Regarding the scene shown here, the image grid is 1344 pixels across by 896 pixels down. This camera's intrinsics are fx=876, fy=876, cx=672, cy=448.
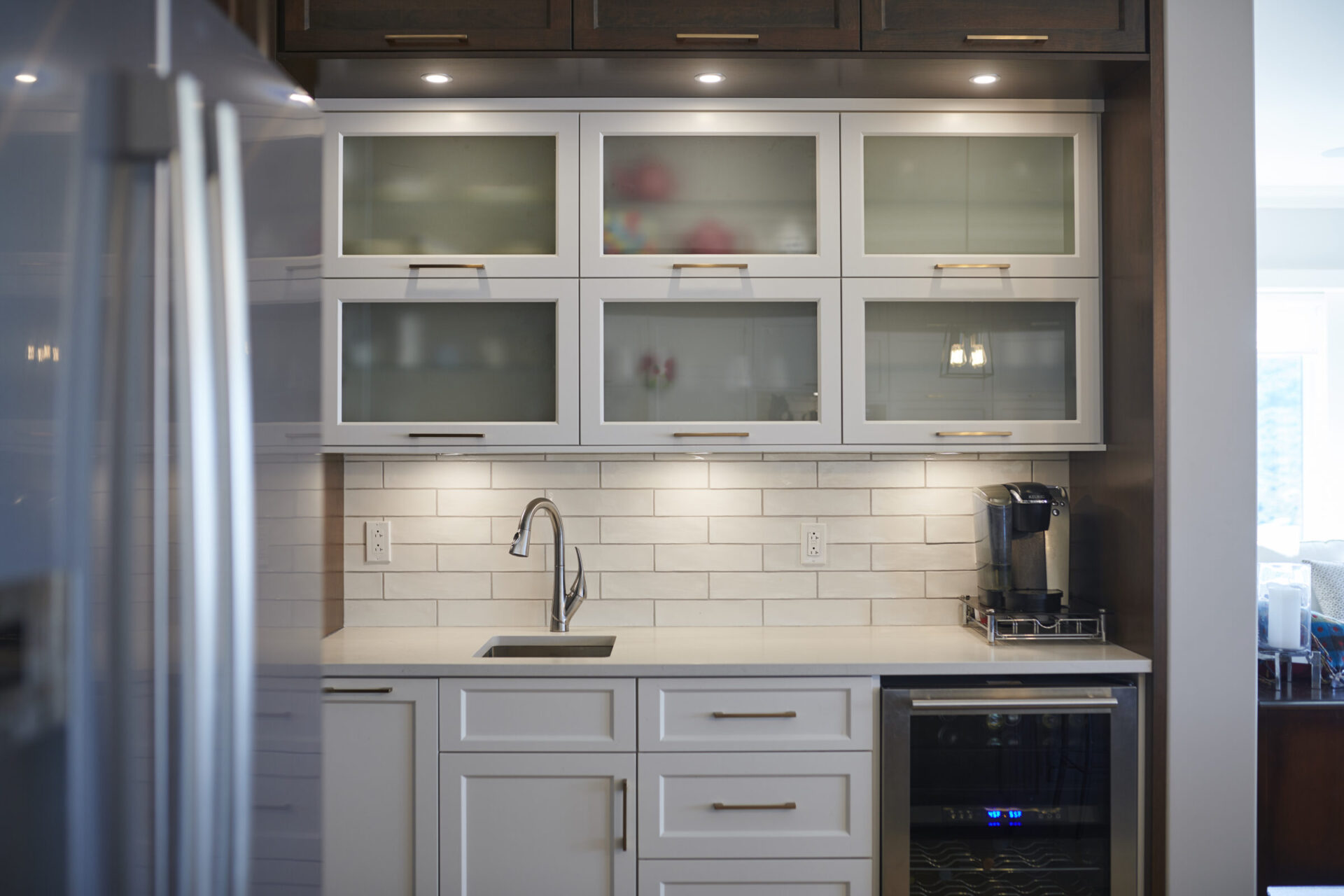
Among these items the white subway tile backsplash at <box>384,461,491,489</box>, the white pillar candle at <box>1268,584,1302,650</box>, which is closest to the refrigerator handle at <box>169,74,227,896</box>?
the white subway tile backsplash at <box>384,461,491,489</box>

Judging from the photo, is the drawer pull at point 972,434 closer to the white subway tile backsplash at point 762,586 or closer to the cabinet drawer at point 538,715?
the white subway tile backsplash at point 762,586

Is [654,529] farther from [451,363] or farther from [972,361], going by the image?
[972,361]

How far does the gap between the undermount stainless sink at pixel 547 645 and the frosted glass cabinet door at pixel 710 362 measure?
58 cm

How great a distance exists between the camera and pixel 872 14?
2.02 metres

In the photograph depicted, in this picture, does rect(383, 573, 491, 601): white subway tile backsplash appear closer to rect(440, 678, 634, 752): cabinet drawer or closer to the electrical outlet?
the electrical outlet

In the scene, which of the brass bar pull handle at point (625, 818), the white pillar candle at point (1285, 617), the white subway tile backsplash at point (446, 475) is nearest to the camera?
the brass bar pull handle at point (625, 818)

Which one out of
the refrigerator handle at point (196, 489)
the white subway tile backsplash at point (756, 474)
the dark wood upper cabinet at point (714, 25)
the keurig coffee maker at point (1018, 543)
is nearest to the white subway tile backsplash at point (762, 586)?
the white subway tile backsplash at point (756, 474)

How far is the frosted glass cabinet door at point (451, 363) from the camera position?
219 centimetres

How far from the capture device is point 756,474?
2.51m

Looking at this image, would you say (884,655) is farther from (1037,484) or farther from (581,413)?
(581,413)

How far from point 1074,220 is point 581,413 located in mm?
1339

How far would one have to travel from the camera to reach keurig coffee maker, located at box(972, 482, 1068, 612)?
2.23 m

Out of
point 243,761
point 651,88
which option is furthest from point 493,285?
point 243,761

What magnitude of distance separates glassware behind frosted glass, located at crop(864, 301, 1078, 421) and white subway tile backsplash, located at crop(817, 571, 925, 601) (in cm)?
53
